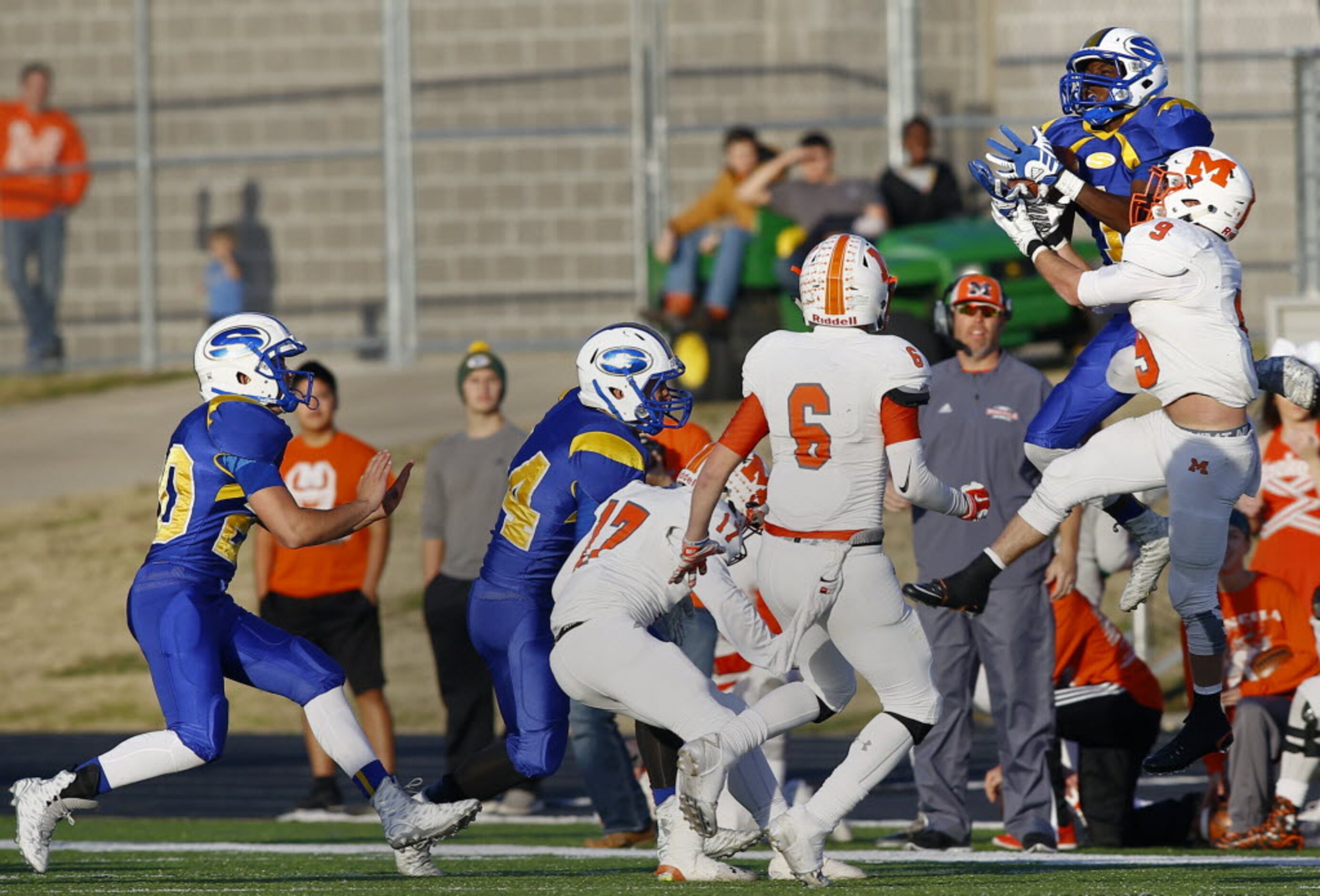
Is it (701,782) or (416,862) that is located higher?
(701,782)

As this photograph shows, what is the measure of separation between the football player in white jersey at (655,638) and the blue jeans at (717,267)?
26.3 ft

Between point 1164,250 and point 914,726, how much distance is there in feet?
5.58

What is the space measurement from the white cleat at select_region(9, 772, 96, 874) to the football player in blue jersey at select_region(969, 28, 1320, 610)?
135 inches

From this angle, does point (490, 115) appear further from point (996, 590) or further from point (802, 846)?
point (802, 846)

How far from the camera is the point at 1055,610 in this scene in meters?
9.45

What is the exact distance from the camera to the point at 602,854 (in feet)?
29.1

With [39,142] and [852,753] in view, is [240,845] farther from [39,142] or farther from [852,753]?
[39,142]

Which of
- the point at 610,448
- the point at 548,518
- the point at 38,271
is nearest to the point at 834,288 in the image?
the point at 610,448

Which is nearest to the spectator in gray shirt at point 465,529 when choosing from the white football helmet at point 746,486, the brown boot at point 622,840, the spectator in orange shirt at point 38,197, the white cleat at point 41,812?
the brown boot at point 622,840

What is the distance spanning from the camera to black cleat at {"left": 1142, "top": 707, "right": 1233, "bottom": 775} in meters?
7.68

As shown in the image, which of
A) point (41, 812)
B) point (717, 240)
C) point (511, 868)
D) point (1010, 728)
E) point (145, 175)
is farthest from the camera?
point (145, 175)

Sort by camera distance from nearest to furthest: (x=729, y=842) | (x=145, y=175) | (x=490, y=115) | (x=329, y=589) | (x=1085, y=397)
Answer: (x=729, y=842) → (x=1085, y=397) → (x=329, y=589) → (x=145, y=175) → (x=490, y=115)

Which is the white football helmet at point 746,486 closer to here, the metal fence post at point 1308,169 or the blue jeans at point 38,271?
the metal fence post at point 1308,169

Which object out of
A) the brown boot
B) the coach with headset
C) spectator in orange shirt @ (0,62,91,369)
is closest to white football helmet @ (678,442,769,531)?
the coach with headset
